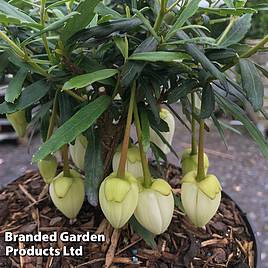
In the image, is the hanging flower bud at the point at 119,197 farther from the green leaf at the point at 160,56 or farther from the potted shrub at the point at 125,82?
the green leaf at the point at 160,56

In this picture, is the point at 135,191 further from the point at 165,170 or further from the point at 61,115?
the point at 165,170

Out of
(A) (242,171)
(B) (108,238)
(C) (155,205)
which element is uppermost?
(C) (155,205)

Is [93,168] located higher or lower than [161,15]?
lower

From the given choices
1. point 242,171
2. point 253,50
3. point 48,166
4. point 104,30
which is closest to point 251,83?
point 253,50

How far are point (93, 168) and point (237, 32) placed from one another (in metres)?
0.19

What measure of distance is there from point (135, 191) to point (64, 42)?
0.46 feet

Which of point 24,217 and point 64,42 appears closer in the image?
point 64,42

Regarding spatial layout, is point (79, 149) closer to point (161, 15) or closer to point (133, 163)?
point (133, 163)

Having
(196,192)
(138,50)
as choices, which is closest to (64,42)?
(138,50)

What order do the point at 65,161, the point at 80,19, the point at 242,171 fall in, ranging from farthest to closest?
the point at 242,171
the point at 65,161
the point at 80,19

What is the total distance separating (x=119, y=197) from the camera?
386mm

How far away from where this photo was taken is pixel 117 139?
19.3 inches

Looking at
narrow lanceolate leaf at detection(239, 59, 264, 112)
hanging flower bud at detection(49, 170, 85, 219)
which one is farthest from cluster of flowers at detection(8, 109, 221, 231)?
narrow lanceolate leaf at detection(239, 59, 264, 112)

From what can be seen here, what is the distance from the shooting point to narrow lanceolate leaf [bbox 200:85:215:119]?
0.39m
